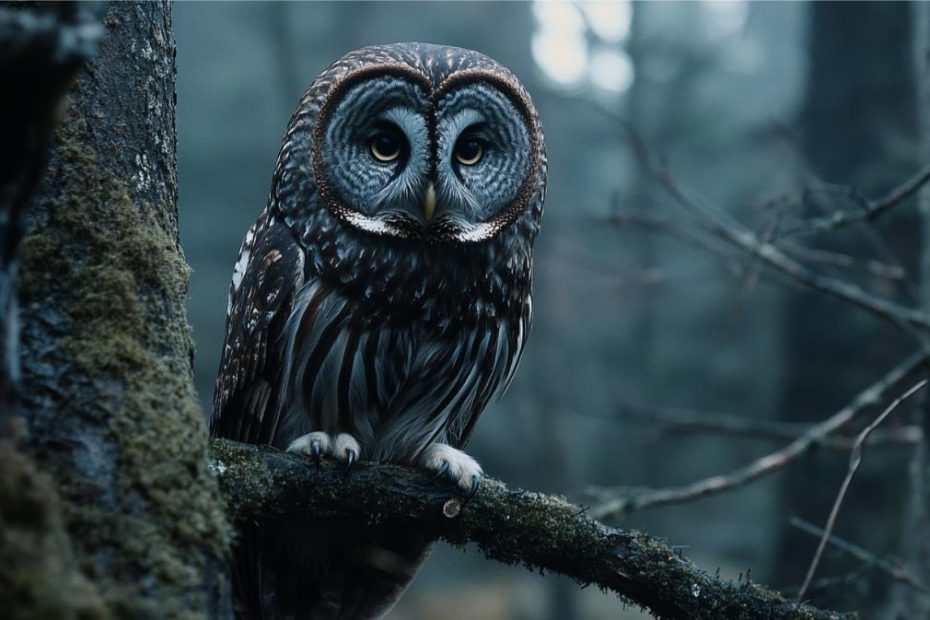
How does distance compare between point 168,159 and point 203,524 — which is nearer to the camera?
point 203,524

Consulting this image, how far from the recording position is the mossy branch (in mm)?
2299

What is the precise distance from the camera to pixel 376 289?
9.71 ft

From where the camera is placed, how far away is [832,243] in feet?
20.6

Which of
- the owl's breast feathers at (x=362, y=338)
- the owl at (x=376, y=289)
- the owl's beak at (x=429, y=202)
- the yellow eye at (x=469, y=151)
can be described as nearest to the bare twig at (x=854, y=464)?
the owl at (x=376, y=289)

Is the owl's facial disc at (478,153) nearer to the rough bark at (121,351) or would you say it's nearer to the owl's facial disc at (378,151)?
the owl's facial disc at (378,151)

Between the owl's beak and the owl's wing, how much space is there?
0.44m

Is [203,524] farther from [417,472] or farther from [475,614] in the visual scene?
[475,614]

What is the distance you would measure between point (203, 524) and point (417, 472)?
3.80ft

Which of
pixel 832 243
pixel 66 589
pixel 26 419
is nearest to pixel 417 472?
pixel 26 419

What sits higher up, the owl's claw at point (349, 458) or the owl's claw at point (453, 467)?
the owl's claw at point (453, 467)

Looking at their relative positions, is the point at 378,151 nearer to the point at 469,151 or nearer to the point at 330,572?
the point at 469,151

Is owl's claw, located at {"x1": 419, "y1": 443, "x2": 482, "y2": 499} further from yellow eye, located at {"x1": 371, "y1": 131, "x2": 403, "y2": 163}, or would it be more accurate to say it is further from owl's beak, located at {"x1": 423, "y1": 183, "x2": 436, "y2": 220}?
yellow eye, located at {"x1": 371, "y1": 131, "x2": 403, "y2": 163}

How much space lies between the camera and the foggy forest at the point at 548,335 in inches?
56.4

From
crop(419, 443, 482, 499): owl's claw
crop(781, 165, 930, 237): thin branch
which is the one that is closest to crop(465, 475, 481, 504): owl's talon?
crop(419, 443, 482, 499): owl's claw
